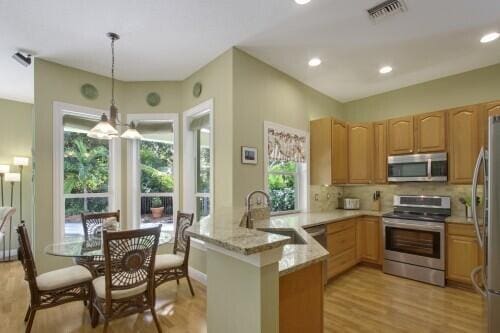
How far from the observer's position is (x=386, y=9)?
2.46m

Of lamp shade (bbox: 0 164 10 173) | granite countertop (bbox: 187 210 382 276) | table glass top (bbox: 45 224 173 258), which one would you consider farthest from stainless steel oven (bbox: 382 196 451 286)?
lamp shade (bbox: 0 164 10 173)

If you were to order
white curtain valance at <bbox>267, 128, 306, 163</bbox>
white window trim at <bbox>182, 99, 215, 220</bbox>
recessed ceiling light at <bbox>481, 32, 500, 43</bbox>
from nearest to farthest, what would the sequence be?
recessed ceiling light at <bbox>481, 32, 500, 43</bbox> < white curtain valance at <bbox>267, 128, 306, 163</bbox> < white window trim at <bbox>182, 99, 215, 220</bbox>

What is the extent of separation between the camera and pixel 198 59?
3.50 meters

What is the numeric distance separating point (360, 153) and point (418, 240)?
158 cm

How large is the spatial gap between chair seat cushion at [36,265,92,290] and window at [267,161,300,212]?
2353 millimetres

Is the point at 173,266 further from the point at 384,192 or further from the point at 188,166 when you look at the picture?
the point at 384,192

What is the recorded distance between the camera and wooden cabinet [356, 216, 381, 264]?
406 centimetres

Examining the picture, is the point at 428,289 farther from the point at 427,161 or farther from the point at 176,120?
the point at 176,120

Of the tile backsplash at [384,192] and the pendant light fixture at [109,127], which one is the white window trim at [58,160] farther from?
the tile backsplash at [384,192]

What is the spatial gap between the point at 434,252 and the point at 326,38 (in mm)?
3080

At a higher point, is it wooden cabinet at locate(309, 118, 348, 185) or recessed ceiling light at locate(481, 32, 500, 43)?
recessed ceiling light at locate(481, 32, 500, 43)

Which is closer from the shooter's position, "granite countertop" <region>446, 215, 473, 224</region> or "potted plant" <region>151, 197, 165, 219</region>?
"granite countertop" <region>446, 215, 473, 224</region>

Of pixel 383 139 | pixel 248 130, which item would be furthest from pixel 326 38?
pixel 383 139

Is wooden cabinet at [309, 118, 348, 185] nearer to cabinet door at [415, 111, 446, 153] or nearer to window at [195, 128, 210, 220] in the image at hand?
cabinet door at [415, 111, 446, 153]
